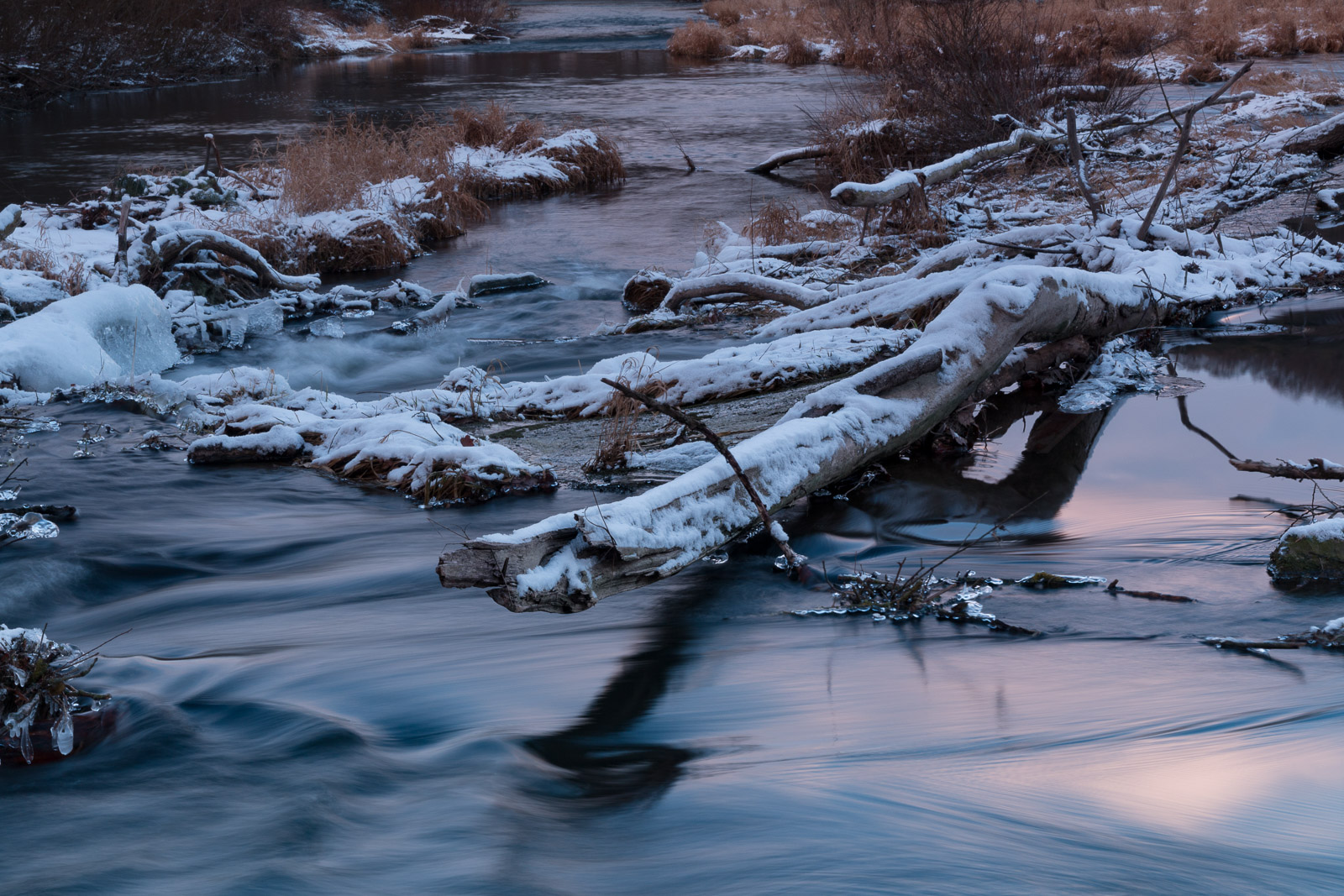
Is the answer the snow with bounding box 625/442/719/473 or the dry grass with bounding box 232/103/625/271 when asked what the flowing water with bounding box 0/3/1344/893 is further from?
the dry grass with bounding box 232/103/625/271

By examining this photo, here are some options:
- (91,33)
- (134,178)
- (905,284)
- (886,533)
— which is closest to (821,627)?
(886,533)

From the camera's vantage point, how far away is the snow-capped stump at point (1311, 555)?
430 cm

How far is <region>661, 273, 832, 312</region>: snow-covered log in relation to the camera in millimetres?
9141

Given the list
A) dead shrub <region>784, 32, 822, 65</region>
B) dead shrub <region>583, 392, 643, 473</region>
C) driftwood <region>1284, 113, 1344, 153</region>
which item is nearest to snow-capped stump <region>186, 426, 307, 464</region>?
dead shrub <region>583, 392, 643, 473</region>

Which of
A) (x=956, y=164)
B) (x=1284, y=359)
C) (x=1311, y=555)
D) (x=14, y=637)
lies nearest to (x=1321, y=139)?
(x=956, y=164)

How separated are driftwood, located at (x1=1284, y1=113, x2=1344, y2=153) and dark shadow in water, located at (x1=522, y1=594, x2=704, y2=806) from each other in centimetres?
1443

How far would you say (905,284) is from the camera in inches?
312

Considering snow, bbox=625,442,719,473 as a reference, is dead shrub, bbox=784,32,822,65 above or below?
above

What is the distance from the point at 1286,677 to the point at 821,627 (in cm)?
159

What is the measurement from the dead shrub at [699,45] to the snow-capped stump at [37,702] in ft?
133

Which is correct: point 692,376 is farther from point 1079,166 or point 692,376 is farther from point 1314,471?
point 1079,166

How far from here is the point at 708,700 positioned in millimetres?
3736

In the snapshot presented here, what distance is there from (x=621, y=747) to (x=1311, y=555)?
2900 mm

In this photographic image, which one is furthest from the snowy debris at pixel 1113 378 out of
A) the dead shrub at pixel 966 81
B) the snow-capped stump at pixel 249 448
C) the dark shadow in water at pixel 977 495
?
the dead shrub at pixel 966 81
